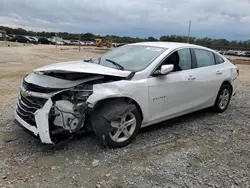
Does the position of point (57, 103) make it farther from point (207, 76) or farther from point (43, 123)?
point (207, 76)

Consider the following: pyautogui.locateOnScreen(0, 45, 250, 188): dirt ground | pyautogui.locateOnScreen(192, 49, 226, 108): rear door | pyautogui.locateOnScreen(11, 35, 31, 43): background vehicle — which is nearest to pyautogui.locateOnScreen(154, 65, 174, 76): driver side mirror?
pyautogui.locateOnScreen(192, 49, 226, 108): rear door

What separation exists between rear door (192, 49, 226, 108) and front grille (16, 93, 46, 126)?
2866 millimetres

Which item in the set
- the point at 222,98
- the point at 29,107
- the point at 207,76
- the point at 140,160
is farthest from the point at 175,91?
the point at 29,107

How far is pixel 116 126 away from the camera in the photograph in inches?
155

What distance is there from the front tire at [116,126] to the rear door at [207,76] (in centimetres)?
169

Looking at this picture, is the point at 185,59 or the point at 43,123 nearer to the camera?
the point at 43,123

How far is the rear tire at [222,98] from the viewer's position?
5.85m

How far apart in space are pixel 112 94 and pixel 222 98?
317cm

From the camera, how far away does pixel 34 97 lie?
3.88 meters

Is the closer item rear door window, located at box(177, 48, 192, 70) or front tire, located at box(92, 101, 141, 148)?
front tire, located at box(92, 101, 141, 148)

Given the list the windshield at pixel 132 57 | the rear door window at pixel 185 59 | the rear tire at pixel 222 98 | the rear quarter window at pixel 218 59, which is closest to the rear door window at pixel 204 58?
the rear quarter window at pixel 218 59

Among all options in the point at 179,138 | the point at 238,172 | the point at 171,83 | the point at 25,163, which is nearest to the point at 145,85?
the point at 171,83

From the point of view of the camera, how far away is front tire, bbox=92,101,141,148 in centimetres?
376

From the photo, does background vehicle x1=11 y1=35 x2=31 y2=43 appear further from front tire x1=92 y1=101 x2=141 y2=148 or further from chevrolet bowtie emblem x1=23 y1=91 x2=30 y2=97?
front tire x1=92 y1=101 x2=141 y2=148
